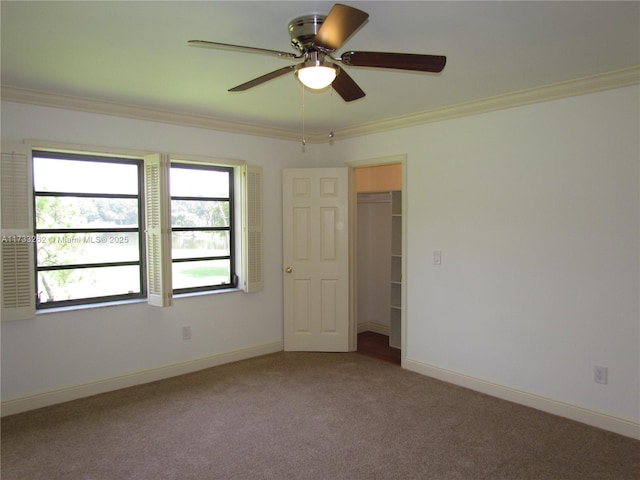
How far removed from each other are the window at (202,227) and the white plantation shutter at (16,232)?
119 centimetres

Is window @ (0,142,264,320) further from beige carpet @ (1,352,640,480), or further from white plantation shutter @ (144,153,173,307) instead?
beige carpet @ (1,352,640,480)

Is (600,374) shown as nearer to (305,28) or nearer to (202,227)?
(305,28)

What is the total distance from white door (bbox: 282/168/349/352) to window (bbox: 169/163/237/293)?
66 cm

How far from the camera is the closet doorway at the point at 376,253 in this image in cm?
539

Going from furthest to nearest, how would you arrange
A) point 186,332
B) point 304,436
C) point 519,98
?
point 186,332 → point 519,98 → point 304,436

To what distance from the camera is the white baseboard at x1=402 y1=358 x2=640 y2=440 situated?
3.05 metres

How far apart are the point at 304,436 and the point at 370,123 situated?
3103 mm

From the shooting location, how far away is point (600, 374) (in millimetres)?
3143

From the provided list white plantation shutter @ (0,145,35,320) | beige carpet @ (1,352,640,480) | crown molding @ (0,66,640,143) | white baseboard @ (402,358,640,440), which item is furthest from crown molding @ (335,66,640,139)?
white plantation shutter @ (0,145,35,320)

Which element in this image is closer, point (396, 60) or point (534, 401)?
point (396, 60)

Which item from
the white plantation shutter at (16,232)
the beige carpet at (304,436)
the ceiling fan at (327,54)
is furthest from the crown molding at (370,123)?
the beige carpet at (304,436)

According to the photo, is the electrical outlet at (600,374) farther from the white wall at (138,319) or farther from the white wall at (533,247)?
the white wall at (138,319)

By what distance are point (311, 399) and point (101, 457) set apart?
160 cm

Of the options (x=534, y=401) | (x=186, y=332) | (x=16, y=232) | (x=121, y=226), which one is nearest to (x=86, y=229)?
(x=121, y=226)
